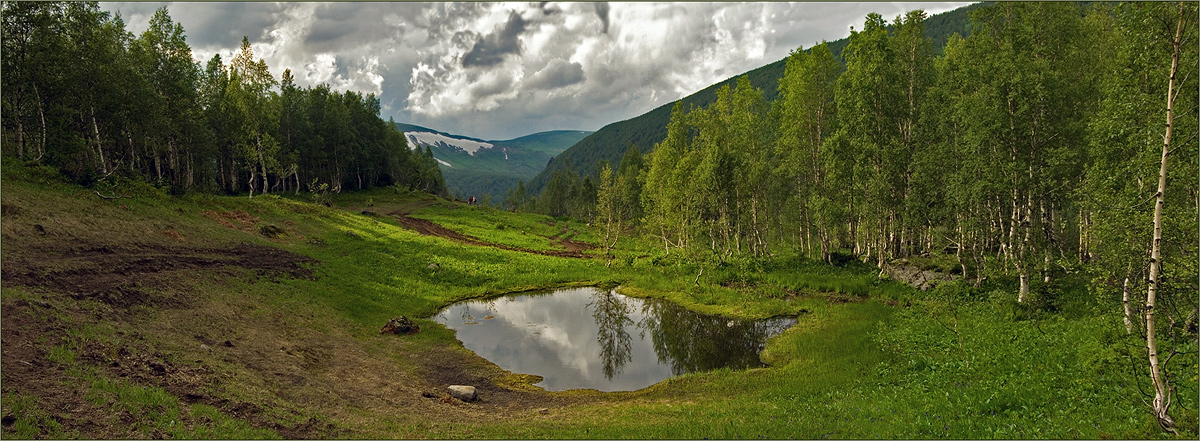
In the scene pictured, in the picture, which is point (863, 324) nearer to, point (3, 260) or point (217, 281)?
point (217, 281)

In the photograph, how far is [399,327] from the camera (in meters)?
25.6

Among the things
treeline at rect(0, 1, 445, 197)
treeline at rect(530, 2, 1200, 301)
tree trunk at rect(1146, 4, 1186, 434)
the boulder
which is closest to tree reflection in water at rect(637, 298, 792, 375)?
the boulder

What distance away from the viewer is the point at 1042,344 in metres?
18.1

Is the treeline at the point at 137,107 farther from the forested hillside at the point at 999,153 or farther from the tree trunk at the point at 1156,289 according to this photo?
the tree trunk at the point at 1156,289

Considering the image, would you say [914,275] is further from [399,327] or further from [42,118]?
[42,118]

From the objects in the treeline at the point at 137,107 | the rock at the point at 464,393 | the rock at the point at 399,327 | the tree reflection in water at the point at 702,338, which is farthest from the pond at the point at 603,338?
the treeline at the point at 137,107

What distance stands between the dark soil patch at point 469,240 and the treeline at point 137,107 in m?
21.6

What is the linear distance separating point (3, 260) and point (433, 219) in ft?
192

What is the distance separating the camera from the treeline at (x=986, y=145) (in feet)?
41.0

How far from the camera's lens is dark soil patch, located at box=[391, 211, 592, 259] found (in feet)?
189

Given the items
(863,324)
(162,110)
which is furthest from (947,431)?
(162,110)

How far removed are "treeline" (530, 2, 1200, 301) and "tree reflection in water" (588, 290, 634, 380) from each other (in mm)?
9790

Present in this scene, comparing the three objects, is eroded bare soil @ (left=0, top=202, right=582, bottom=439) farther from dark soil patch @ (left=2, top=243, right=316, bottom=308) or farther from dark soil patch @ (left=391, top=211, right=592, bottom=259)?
dark soil patch @ (left=391, top=211, right=592, bottom=259)

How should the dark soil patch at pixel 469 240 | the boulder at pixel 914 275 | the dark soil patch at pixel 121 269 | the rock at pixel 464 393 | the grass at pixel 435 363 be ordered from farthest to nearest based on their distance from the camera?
the dark soil patch at pixel 469 240, the boulder at pixel 914 275, the rock at pixel 464 393, the dark soil patch at pixel 121 269, the grass at pixel 435 363
